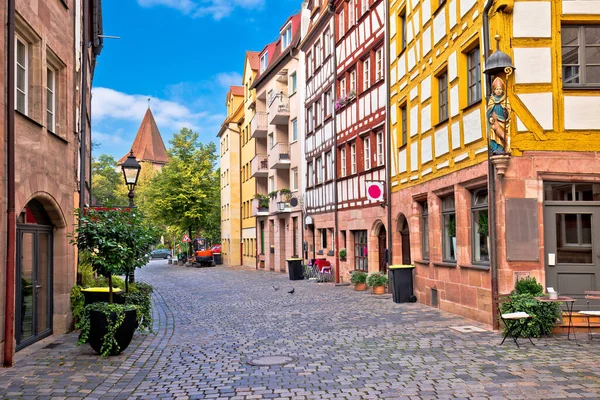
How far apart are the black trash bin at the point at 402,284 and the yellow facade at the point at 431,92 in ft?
8.04

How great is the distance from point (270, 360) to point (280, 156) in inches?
1029

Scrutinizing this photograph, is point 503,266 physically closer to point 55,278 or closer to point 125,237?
point 125,237

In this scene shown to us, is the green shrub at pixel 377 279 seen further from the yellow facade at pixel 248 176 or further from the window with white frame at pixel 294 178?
the yellow facade at pixel 248 176

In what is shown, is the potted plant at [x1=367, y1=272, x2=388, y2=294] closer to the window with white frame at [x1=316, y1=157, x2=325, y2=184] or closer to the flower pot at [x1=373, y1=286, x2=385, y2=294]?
the flower pot at [x1=373, y1=286, x2=385, y2=294]

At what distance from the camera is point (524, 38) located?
11.7m

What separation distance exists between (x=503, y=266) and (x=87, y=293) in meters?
7.72

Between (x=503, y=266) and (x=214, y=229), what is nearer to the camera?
(x=503, y=266)

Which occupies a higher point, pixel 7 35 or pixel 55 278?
pixel 7 35

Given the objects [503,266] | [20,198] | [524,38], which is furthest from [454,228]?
[20,198]

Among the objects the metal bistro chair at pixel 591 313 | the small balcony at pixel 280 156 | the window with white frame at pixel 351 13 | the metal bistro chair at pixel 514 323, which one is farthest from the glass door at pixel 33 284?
the small balcony at pixel 280 156

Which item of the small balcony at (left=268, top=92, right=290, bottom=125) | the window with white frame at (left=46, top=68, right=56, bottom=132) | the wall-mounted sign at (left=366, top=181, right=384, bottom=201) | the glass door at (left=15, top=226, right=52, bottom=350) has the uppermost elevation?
the small balcony at (left=268, top=92, right=290, bottom=125)

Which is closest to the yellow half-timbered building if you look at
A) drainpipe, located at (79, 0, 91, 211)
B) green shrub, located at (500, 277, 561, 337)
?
green shrub, located at (500, 277, 561, 337)

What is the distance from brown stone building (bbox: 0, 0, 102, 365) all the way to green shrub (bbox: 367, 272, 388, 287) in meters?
9.55

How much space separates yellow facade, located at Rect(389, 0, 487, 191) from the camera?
13.5 meters
